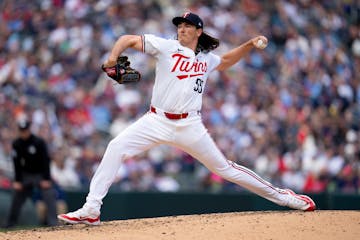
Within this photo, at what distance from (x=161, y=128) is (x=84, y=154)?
613 centimetres

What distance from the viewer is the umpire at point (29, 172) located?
36.9 feet

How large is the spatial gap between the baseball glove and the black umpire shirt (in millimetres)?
4001

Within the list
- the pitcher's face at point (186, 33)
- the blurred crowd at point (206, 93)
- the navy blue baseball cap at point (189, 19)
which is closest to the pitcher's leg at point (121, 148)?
the pitcher's face at point (186, 33)

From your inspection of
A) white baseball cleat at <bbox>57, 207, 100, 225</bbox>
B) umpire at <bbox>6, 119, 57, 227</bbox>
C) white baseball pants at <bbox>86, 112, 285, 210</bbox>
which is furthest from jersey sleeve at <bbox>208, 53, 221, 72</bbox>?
umpire at <bbox>6, 119, 57, 227</bbox>

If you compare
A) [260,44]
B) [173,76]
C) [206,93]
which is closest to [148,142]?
[173,76]

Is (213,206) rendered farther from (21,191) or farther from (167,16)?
(167,16)

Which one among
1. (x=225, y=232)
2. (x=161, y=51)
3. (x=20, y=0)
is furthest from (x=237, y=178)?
(x=20, y=0)

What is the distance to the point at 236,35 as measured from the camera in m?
16.1

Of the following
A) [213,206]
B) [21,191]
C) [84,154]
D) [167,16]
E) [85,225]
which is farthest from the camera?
[167,16]

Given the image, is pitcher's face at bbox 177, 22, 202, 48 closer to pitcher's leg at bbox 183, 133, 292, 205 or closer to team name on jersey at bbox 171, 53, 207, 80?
team name on jersey at bbox 171, 53, 207, 80

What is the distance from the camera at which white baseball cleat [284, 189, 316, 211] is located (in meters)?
8.39

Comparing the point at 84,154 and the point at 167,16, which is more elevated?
the point at 167,16

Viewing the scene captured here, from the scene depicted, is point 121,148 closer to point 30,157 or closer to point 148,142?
point 148,142

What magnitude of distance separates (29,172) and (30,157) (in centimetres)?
22
